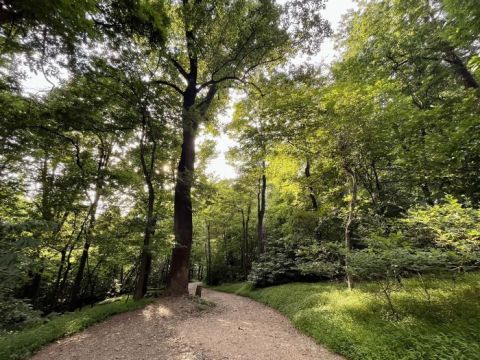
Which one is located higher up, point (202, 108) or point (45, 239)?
point (202, 108)

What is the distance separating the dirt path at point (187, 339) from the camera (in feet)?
16.0

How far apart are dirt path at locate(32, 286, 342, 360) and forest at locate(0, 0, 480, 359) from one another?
809mm

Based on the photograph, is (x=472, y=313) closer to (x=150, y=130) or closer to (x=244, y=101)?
(x=150, y=130)

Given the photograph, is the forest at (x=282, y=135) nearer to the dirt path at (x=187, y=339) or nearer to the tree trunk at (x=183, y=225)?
the tree trunk at (x=183, y=225)

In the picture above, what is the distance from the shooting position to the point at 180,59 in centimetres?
1188

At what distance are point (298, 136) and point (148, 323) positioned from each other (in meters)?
8.64

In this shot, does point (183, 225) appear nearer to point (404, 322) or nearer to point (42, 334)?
point (42, 334)

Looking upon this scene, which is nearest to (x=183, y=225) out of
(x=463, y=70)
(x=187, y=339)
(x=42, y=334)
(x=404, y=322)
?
(x=187, y=339)

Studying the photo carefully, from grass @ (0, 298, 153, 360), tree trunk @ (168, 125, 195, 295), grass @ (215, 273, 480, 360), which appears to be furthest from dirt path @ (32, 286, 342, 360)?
tree trunk @ (168, 125, 195, 295)

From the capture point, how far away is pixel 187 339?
220 inches

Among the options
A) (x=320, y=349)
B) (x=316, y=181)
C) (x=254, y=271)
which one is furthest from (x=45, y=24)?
(x=254, y=271)

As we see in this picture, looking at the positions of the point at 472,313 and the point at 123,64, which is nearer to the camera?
the point at 472,313

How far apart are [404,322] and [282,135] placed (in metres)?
7.48

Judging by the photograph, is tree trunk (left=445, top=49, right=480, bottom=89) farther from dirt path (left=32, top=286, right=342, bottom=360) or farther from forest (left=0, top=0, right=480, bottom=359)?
dirt path (left=32, top=286, right=342, bottom=360)
